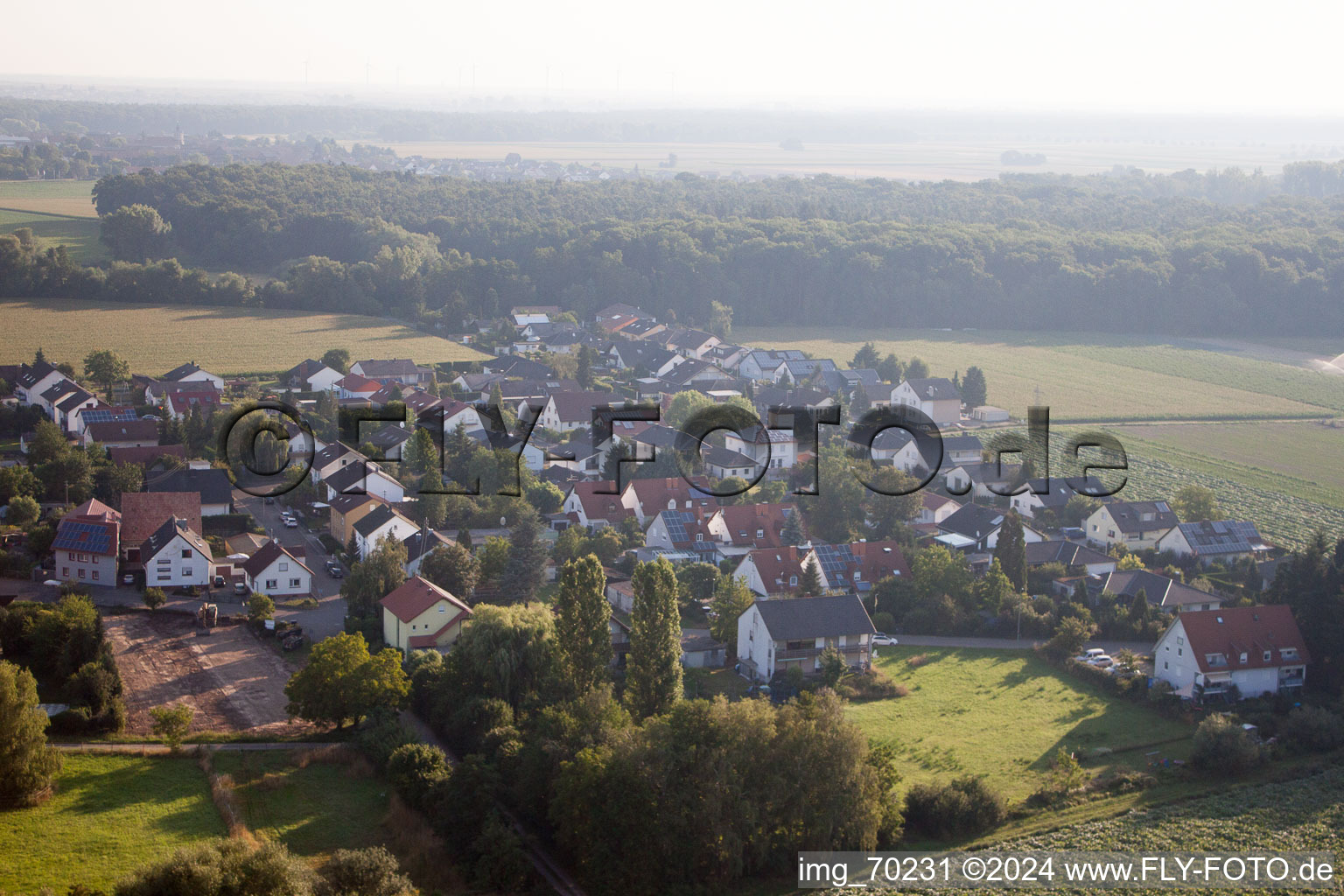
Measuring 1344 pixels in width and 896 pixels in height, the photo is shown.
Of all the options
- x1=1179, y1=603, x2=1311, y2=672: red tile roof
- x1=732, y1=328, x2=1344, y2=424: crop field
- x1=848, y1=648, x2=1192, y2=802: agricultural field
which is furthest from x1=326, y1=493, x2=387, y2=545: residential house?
x1=732, y1=328, x2=1344, y2=424: crop field

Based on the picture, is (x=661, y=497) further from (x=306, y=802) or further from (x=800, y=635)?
(x=306, y=802)

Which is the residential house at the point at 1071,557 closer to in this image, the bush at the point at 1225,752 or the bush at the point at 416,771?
the bush at the point at 1225,752

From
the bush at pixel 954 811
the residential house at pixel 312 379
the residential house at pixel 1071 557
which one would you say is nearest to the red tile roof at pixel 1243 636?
the residential house at pixel 1071 557

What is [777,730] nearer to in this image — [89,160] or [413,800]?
[413,800]

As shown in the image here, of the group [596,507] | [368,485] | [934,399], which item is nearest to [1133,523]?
[596,507]

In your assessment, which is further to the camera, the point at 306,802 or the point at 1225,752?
the point at 1225,752
